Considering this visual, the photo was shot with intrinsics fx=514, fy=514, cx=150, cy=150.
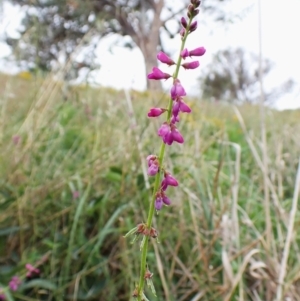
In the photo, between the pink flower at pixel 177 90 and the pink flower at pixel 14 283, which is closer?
the pink flower at pixel 177 90

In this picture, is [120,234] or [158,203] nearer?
[158,203]

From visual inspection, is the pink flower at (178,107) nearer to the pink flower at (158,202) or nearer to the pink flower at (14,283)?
the pink flower at (158,202)

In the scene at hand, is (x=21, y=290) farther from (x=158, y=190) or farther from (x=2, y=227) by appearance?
(x=158, y=190)

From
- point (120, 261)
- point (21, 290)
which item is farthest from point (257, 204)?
point (21, 290)

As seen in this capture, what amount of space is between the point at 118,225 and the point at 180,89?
1.13 meters

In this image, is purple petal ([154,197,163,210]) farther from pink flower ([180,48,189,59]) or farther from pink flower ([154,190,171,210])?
pink flower ([180,48,189,59])

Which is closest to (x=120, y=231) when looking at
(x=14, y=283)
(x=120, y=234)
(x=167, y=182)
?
(x=120, y=234)

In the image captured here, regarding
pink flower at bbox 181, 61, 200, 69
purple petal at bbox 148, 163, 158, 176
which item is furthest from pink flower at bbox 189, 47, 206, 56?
purple petal at bbox 148, 163, 158, 176

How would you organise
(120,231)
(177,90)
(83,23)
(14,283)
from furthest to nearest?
(83,23), (120,231), (14,283), (177,90)

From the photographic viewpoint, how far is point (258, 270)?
1327 mm

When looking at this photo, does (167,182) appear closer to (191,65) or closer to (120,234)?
(191,65)

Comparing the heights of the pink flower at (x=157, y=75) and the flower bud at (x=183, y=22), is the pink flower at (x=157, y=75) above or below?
below

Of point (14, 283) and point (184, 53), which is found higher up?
point (184, 53)

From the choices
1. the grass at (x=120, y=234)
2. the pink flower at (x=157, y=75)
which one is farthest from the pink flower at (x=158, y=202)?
the grass at (x=120, y=234)
